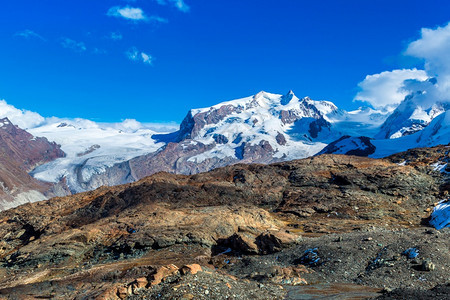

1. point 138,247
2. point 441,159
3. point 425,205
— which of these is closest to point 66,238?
point 138,247

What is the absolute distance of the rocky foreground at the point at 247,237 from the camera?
23.4m

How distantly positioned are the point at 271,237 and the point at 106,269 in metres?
14.7

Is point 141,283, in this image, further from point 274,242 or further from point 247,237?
point 247,237

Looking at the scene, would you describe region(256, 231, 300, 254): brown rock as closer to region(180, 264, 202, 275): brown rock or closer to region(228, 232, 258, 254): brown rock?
region(228, 232, 258, 254): brown rock

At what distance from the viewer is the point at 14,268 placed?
34.8m

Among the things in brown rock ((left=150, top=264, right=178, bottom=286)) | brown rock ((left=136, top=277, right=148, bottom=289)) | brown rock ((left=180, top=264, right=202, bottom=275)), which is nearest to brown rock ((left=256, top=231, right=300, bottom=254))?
brown rock ((left=180, top=264, right=202, bottom=275))

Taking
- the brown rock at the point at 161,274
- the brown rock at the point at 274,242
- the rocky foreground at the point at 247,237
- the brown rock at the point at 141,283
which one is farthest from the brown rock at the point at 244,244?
the brown rock at the point at 141,283

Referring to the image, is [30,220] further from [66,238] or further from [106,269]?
[106,269]

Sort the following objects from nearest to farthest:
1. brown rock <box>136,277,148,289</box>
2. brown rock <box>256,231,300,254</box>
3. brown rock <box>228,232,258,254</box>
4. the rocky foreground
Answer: brown rock <box>136,277,148,289</box> < the rocky foreground < brown rock <box>256,231,300,254</box> < brown rock <box>228,232,258,254</box>

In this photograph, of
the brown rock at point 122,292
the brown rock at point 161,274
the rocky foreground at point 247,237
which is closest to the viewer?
the brown rock at point 122,292

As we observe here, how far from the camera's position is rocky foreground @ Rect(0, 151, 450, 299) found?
76.6ft

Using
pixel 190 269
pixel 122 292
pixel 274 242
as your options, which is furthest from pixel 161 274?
pixel 274 242

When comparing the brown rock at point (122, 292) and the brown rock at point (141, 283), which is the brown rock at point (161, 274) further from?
the brown rock at point (122, 292)

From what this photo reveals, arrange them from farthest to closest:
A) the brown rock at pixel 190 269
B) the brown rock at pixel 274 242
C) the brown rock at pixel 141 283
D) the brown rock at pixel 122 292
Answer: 1. the brown rock at pixel 274 242
2. the brown rock at pixel 190 269
3. the brown rock at pixel 141 283
4. the brown rock at pixel 122 292
